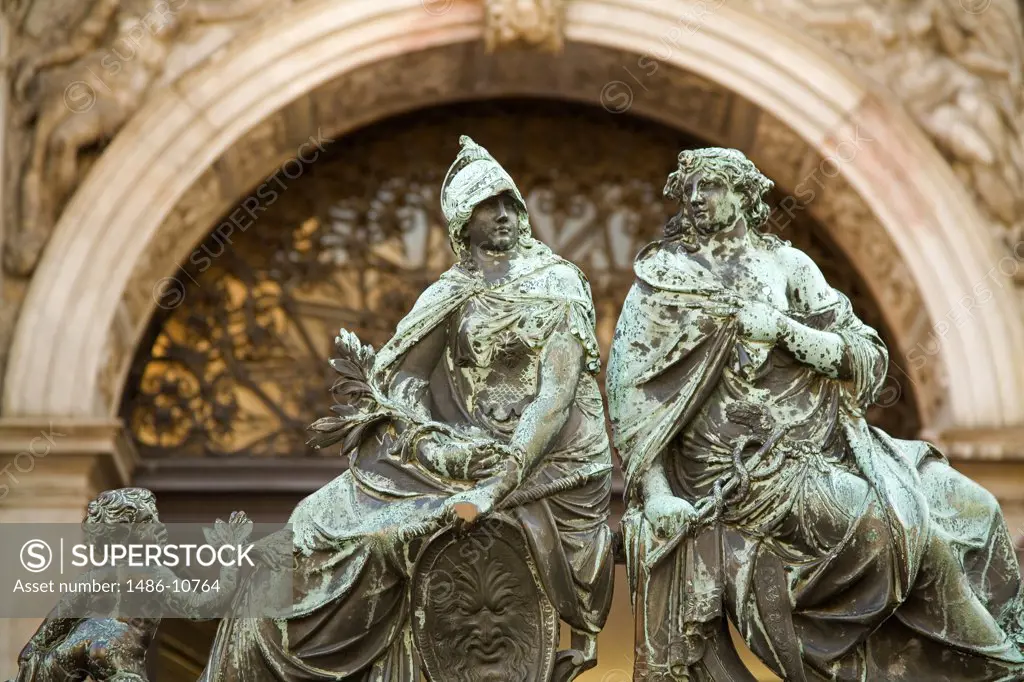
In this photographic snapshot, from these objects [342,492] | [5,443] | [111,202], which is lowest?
[342,492]

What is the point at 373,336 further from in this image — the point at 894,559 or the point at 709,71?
the point at 894,559

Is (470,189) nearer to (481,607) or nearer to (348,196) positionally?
(481,607)

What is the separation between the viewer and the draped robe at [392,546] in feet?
26.0

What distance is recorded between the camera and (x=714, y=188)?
841 cm

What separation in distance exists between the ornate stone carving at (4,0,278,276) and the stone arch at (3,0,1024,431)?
11cm

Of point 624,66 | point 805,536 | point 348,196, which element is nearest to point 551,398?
point 805,536

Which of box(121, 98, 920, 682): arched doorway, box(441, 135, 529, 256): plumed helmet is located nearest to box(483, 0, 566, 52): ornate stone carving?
box(121, 98, 920, 682): arched doorway

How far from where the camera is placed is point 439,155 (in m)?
14.1

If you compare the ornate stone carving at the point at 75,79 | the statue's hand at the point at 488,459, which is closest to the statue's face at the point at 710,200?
the statue's hand at the point at 488,459

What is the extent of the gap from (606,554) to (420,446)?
0.70 metres

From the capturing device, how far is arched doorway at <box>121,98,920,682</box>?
13555 millimetres

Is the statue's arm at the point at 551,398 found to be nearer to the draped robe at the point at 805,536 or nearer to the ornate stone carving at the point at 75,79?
the draped robe at the point at 805,536

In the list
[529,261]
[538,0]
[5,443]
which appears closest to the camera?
[529,261]

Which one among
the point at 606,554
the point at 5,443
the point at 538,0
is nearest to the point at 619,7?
the point at 538,0
